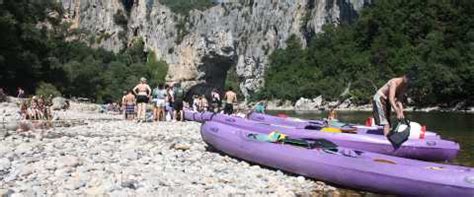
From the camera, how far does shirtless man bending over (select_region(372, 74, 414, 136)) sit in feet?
36.7

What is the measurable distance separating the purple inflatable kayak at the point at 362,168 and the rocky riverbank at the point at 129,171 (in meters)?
0.23

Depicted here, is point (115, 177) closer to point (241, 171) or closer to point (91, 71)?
point (241, 171)

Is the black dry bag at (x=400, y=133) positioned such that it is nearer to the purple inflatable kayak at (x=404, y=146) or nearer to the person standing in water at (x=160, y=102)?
the purple inflatable kayak at (x=404, y=146)

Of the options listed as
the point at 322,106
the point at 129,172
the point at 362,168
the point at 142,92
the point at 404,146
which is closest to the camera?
the point at 129,172

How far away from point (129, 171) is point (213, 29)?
9892 centimetres

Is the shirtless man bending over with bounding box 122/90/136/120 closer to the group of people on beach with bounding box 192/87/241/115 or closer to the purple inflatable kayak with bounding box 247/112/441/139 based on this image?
the group of people on beach with bounding box 192/87/241/115

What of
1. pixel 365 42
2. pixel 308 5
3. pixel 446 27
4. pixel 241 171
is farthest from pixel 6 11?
pixel 308 5

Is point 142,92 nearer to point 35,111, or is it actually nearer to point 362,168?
point 35,111

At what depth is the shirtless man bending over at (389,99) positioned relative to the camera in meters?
11.2

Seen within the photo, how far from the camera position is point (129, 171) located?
9883 millimetres

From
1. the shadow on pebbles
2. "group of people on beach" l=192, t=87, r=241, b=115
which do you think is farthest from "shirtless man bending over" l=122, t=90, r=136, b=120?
the shadow on pebbles

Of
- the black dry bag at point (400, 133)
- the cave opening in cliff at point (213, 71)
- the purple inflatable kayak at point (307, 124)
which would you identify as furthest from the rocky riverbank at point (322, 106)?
the black dry bag at point (400, 133)

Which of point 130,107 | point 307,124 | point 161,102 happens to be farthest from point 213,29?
point 307,124

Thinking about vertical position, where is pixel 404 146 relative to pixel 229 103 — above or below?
below
